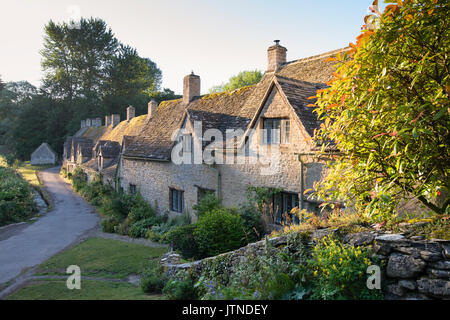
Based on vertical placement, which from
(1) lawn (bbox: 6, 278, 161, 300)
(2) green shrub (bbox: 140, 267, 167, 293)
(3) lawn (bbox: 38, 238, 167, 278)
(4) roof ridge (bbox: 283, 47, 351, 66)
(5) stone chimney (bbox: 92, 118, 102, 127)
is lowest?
(3) lawn (bbox: 38, 238, 167, 278)

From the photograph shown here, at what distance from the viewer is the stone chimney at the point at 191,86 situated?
20.7m

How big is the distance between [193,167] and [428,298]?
12130 mm

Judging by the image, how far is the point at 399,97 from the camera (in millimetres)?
4328

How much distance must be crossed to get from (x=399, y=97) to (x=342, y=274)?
283 cm

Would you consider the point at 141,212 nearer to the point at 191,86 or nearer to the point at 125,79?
the point at 191,86

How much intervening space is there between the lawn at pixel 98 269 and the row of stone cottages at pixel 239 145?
3805 millimetres

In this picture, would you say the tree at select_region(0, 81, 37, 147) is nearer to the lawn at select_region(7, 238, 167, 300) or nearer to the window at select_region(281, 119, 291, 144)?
the lawn at select_region(7, 238, 167, 300)

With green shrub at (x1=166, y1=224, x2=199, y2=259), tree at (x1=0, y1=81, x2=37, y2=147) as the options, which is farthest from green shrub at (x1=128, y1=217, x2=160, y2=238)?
tree at (x1=0, y1=81, x2=37, y2=147)

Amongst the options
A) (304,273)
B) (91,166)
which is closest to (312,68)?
(304,273)

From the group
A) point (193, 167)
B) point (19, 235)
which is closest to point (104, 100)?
point (19, 235)

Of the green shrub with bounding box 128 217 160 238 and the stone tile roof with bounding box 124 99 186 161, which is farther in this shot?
the stone tile roof with bounding box 124 99 186 161

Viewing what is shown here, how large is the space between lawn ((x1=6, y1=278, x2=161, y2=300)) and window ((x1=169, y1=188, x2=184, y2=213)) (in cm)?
715

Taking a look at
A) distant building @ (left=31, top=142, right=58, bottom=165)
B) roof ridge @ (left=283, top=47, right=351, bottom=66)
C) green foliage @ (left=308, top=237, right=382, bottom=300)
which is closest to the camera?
green foliage @ (left=308, top=237, right=382, bottom=300)

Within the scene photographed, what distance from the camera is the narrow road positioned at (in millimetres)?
12516
